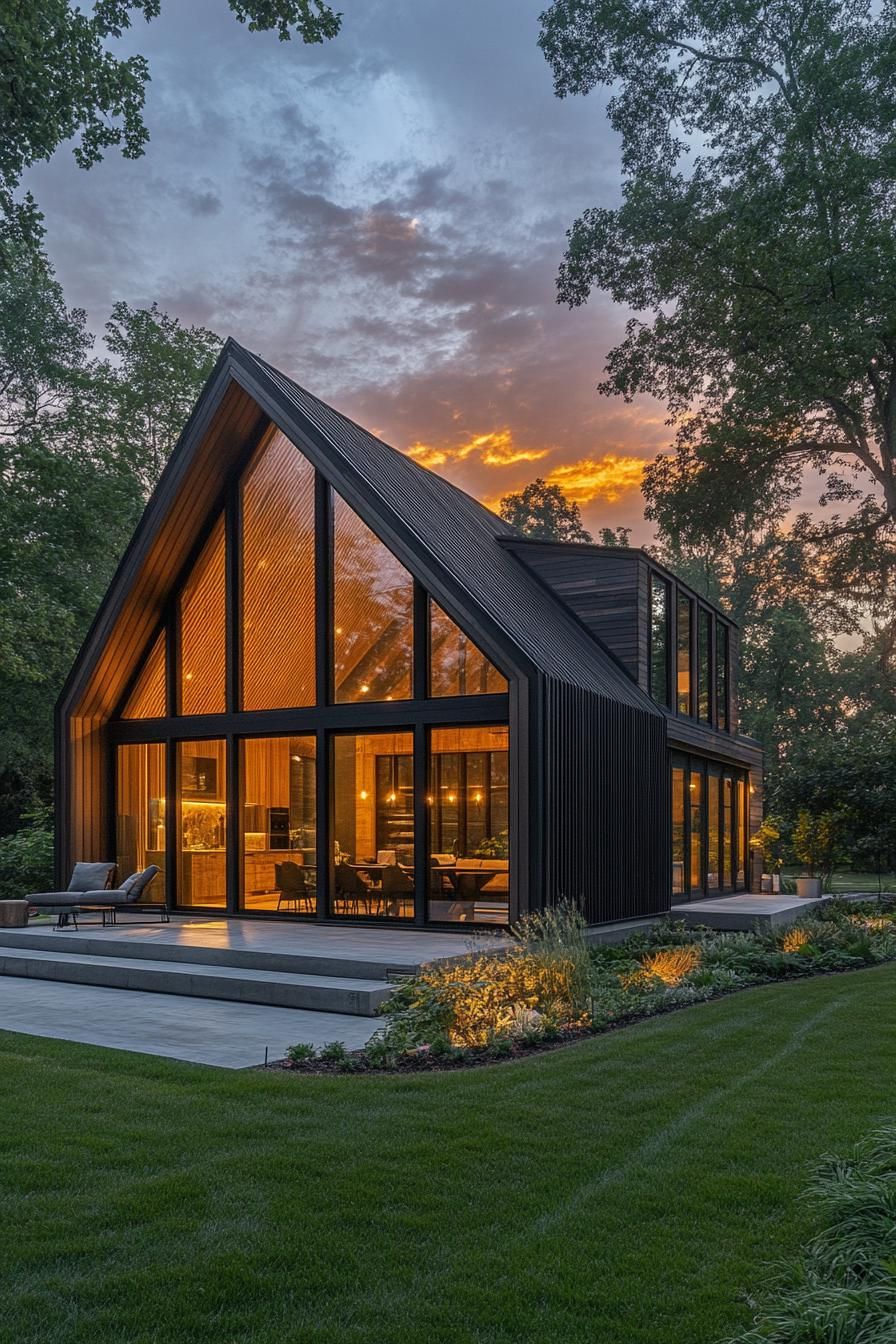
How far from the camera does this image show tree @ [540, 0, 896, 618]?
14344mm


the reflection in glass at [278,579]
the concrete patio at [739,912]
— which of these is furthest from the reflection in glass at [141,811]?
the concrete patio at [739,912]

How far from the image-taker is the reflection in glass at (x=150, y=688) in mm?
15359

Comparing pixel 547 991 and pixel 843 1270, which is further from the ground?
pixel 843 1270

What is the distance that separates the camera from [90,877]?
1378 centimetres

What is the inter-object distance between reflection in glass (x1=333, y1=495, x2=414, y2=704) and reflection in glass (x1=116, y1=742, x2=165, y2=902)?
3.67m

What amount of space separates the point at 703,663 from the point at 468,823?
8350 millimetres

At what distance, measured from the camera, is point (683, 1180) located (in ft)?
13.6

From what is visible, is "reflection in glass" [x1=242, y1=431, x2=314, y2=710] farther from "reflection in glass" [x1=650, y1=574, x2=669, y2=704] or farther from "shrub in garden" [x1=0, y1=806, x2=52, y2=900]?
"shrub in garden" [x1=0, y1=806, x2=52, y2=900]

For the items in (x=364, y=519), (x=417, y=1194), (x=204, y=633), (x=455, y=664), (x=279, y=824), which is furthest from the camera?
(x=204, y=633)

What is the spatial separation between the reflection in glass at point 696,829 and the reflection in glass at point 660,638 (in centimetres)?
176

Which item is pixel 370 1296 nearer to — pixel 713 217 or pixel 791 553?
pixel 713 217

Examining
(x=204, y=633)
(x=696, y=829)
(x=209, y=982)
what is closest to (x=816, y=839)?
(x=696, y=829)

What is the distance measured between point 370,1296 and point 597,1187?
1.21 m

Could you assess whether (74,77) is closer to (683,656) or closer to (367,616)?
(367,616)
